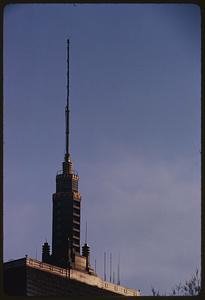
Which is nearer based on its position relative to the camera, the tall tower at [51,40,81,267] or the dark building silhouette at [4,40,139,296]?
the dark building silhouette at [4,40,139,296]

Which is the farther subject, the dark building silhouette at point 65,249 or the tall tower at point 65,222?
the tall tower at point 65,222

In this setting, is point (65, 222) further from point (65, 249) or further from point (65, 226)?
point (65, 249)

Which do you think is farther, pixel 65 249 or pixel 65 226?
pixel 65 226

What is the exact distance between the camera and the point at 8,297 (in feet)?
5.52

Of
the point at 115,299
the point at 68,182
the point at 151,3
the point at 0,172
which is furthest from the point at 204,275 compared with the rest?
the point at 68,182

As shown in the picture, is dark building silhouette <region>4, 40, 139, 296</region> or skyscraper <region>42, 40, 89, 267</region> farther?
skyscraper <region>42, 40, 89, 267</region>

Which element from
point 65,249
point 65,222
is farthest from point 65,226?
point 65,249

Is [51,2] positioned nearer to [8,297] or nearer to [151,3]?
[151,3]

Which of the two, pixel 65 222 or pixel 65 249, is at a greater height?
pixel 65 222

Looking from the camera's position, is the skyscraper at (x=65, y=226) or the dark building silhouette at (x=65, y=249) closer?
the dark building silhouette at (x=65, y=249)

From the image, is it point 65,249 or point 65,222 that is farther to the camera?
point 65,222

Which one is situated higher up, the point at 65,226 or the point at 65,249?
the point at 65,226

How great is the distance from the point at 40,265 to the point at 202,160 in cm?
1342

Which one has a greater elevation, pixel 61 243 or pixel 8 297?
pixel 61 243
